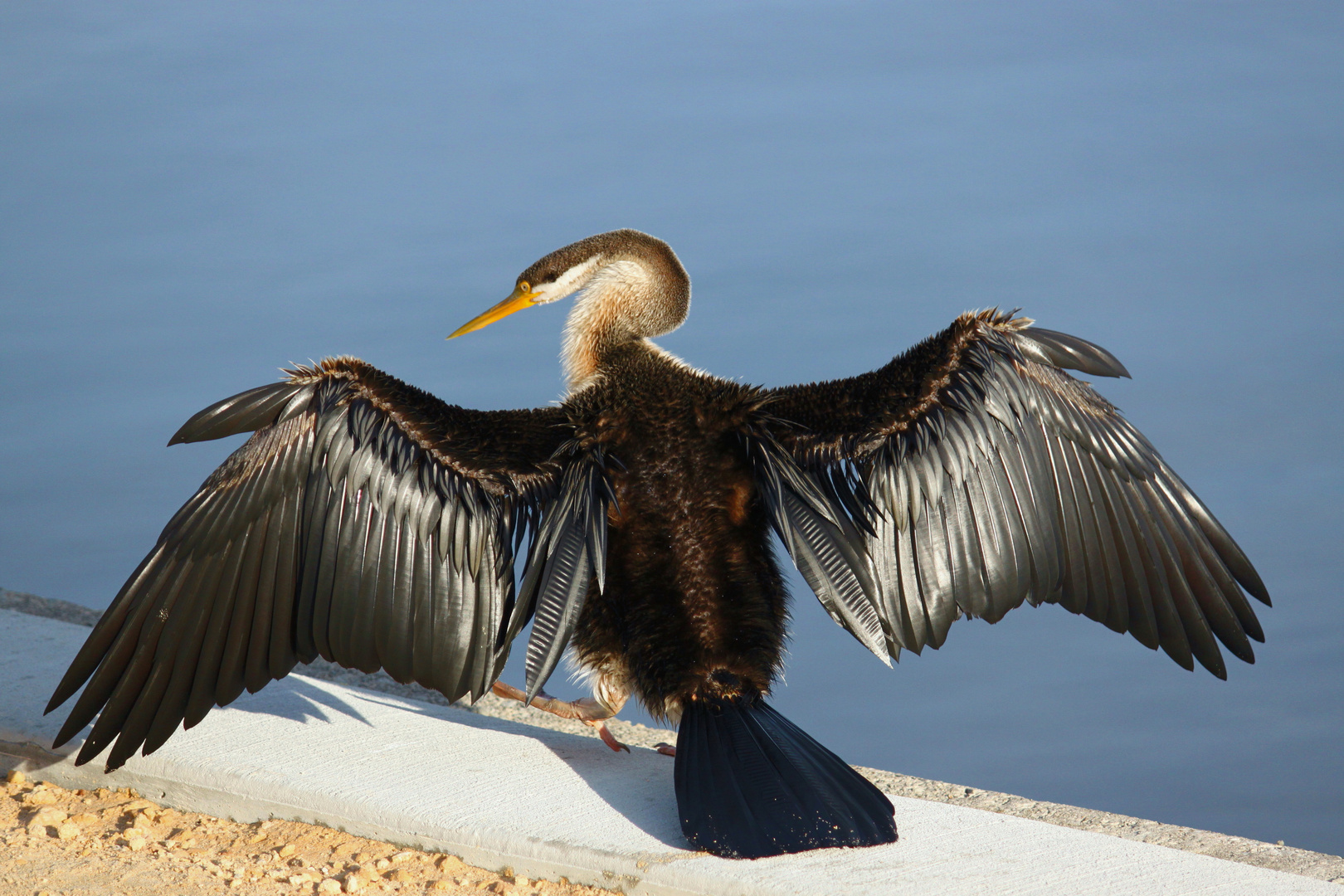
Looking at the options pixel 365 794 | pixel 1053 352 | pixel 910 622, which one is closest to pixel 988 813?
pixel 910 622

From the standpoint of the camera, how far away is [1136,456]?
3.88 m

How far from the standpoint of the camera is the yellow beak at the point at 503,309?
4918mm

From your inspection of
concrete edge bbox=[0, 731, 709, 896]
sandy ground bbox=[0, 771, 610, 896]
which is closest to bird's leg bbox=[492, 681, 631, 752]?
concrete edge bbox=[0, 731, 709, 896]

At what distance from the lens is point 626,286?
14.3ft

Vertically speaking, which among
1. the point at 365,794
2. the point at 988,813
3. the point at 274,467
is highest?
the point at 274,467

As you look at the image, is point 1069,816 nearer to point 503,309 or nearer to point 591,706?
point 591,706

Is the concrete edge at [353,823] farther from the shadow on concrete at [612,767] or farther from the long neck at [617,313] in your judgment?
the long neck at [617,313]

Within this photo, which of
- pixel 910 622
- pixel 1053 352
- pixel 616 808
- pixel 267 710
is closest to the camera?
pixel 616 808

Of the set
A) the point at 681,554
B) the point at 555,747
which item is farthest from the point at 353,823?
the point at 681,554

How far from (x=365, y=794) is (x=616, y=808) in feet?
2.53

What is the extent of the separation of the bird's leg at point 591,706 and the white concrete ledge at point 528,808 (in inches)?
3.4

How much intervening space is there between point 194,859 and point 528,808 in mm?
968

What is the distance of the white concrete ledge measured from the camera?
3031mm

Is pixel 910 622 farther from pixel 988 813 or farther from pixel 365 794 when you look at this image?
pixel 365 794
